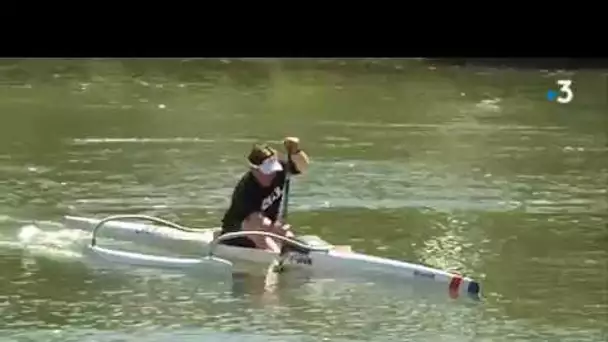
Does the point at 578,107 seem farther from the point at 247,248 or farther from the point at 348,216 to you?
the point at 247,248

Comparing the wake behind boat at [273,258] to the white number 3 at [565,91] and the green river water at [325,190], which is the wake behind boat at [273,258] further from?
the white number 3 at [565,91]

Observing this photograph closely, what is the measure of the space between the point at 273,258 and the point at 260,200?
26cm

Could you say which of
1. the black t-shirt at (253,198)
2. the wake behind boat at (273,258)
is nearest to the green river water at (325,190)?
the wake behind boat at (273,258)

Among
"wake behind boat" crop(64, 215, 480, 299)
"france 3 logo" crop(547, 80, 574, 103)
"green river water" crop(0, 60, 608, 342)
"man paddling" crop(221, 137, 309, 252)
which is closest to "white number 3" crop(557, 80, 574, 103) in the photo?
"france 3 logo" crop(547, 80, 574, 103)

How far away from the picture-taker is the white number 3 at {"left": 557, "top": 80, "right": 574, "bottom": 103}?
1262cm

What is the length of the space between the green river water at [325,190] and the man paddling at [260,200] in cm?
17

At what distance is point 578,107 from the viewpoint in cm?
1219

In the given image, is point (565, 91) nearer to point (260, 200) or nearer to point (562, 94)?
point (562, 94)

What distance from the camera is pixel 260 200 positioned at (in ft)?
18.8

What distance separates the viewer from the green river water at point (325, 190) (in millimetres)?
5191

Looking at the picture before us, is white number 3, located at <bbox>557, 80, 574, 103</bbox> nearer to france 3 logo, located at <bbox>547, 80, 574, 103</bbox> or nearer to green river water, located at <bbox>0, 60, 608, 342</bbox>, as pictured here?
france 3 logo, located at <bbox>547, 80, 574, 103</bbox>

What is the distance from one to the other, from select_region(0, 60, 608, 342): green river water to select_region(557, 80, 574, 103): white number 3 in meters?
0.11
